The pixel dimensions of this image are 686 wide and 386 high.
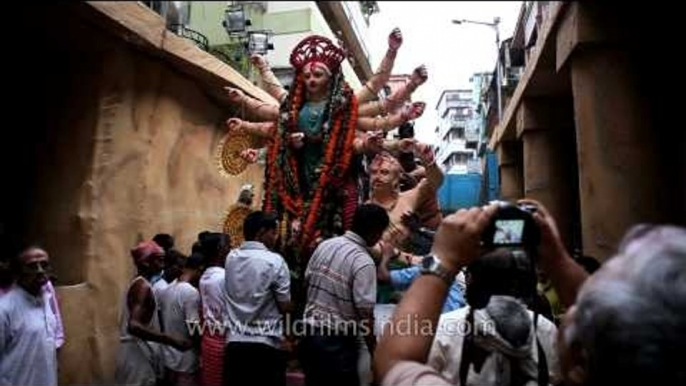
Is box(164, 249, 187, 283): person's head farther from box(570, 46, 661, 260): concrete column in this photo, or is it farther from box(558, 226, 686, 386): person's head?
box(558, 226, 686, 386): person's head

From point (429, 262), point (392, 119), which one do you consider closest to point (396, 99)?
point (392, 119)

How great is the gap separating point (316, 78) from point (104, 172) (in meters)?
1.19

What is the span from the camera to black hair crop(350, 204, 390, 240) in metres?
2.56

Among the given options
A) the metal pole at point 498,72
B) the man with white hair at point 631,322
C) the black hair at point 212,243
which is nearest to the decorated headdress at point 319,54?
the metal pole at point 498,72

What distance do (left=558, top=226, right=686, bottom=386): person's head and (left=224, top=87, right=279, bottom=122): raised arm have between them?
1.95 m

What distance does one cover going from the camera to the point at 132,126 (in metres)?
2.35

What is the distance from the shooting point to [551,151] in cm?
322

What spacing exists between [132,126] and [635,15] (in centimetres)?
172

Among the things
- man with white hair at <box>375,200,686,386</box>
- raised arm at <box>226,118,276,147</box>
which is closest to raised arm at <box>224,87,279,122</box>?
raised arm at <box>226,118,276,147</box>

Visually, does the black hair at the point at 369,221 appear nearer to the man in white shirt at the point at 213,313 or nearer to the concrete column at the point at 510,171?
the concrete column at the point at 510,171

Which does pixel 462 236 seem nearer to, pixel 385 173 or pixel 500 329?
pixel 500 329

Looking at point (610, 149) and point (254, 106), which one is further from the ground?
point (254, 106)

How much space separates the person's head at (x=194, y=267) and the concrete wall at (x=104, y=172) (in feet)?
0.52

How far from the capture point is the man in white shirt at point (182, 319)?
3.18m
